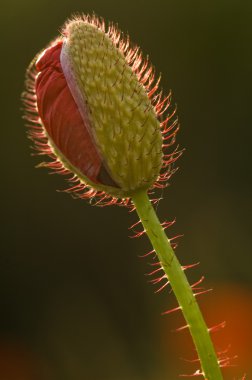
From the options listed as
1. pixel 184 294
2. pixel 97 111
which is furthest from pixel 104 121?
pixel 184 294

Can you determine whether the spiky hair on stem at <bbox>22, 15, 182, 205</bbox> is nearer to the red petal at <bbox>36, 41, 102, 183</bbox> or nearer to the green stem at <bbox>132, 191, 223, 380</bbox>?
the red petal at <bbox>36, 41, 102, 183</bbox>

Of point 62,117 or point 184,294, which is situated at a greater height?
point 62,117

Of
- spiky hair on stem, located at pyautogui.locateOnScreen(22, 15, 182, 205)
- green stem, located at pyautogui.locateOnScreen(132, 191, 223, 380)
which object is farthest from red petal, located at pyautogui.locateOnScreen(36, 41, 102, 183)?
green stem, located at pyautogui.locateOnScreen(132, 191, 223, 380)

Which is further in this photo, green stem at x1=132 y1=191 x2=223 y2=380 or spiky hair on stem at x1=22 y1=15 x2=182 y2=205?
spiky hair on stem at x1=22 y1=15 x2=182 y2=205

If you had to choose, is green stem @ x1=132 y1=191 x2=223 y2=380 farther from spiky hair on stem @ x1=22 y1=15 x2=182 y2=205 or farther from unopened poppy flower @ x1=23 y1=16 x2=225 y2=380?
spiky hair on stem @ x1=22 y1=15 x2=182 y2=205

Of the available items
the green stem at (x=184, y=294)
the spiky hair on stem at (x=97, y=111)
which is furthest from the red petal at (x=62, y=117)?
the green stem at (x=184, y=294)

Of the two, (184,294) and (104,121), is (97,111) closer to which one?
(104,121)

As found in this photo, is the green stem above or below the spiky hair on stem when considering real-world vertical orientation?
below
